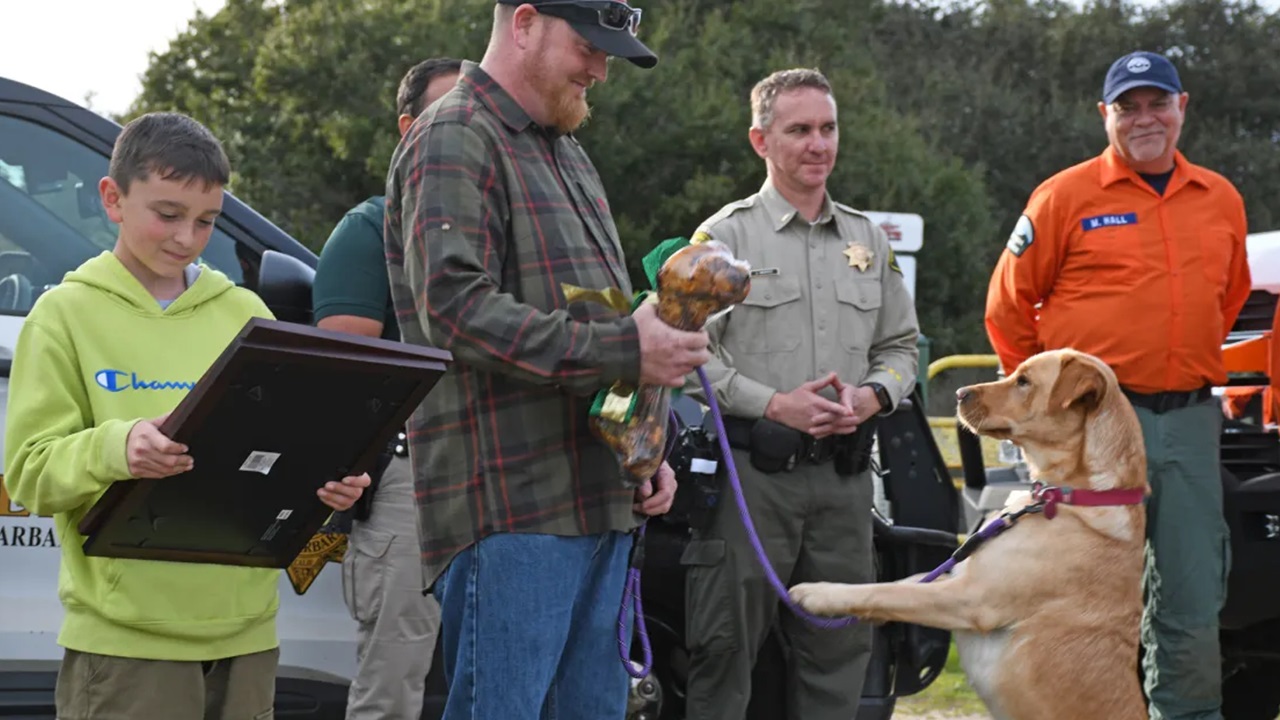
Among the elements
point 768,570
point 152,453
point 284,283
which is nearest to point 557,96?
point 152,453

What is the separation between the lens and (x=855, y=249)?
182 inches

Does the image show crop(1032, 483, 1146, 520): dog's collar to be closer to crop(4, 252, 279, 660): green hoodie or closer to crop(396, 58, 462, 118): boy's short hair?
crop(396, 58, 462, 118): boy's short hair

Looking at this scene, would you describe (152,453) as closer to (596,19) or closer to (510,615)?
(510,615)

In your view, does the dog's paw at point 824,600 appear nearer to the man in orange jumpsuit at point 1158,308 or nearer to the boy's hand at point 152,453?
the man in orange jumpsuit at point 1158,308

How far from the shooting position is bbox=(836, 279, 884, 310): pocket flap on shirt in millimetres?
4539

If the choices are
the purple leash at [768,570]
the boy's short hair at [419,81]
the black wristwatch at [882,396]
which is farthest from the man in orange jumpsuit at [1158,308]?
the boy's short hair at [419,81]

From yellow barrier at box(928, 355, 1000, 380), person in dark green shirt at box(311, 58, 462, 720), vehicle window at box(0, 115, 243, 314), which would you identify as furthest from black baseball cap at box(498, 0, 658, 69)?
yellow barrier at box(928, 355, 1000, 380)

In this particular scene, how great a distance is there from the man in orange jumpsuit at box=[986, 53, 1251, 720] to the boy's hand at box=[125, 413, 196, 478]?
326 centimetres

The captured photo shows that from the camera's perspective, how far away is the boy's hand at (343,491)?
107 inches

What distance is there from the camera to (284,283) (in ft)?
12.9

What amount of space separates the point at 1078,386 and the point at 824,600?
955 millimetres

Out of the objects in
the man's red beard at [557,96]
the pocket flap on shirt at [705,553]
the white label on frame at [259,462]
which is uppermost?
the man's red beard at [557,96]

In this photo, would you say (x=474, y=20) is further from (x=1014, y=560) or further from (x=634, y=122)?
(x=1014, y=560)

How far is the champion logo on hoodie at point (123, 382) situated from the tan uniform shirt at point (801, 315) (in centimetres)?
192
